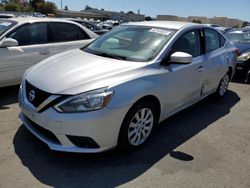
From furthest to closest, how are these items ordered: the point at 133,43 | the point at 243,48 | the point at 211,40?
the point at 243,48
the point at 211,40
the point at 133,43

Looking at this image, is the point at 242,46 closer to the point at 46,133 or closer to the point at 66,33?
the point at 66,33

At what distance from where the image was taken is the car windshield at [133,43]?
4.16 meters

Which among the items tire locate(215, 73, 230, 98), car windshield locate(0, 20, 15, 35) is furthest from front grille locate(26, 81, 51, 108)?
tire locate(215, 73, 230, 98)

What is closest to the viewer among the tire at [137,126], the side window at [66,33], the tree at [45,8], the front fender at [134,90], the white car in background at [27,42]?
the front fender at [134,90]

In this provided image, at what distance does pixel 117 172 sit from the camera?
342cm

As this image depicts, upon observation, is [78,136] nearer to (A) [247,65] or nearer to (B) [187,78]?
(B) [187,78]

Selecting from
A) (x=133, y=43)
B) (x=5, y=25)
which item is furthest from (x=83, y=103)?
(x=5, y=25)

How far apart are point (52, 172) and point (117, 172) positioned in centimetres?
71

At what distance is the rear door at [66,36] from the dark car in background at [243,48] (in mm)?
4282

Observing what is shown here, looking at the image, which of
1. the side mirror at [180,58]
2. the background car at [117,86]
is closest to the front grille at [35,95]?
the background car at [117,86]

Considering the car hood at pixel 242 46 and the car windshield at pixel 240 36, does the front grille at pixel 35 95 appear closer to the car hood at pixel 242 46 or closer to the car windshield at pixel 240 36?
the car hood at pixel 242 46

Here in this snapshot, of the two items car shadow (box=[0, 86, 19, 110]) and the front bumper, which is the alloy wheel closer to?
the front bumper

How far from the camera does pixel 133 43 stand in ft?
14.7

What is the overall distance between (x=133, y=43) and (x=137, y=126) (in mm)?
1321
